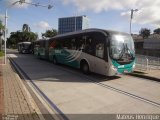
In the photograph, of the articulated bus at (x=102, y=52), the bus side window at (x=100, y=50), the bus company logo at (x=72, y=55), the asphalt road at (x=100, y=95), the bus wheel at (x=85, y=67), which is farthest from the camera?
the bus company logo at (x=72, y=55)

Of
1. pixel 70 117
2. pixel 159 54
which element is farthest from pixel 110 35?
pixel 159 54

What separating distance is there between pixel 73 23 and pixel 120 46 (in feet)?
134

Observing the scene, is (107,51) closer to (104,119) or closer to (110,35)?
(110,35)

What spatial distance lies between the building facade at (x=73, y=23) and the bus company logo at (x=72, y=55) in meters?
28.6

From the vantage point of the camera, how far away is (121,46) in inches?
521

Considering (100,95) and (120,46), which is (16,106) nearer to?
(100,95)

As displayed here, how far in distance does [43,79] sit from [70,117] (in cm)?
677

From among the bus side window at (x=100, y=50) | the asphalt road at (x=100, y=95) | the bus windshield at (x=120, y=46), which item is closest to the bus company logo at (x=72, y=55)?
the bus side window at (x=100, y=50)

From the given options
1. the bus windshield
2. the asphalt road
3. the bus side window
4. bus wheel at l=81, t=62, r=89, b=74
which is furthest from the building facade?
the asphalt road

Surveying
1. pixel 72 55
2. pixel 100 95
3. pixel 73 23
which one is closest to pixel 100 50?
pixel 72 55

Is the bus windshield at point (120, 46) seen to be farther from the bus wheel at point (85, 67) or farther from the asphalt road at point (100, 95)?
the bus wheel at point (85, 67)

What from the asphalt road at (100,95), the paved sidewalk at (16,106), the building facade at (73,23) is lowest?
the asphalt road at (100,95)

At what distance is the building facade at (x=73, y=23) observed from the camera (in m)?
48.3

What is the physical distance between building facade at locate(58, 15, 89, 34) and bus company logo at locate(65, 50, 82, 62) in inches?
1125
